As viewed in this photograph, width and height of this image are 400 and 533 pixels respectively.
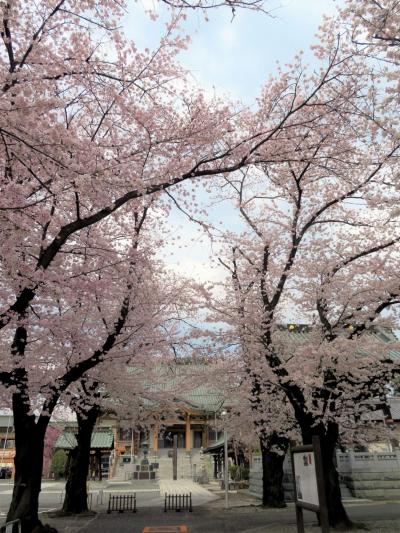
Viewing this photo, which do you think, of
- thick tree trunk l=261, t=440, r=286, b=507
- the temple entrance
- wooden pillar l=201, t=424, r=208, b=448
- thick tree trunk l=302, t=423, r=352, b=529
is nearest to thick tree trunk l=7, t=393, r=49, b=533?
thick tree trunk l=302, t=423, r=352, b=529

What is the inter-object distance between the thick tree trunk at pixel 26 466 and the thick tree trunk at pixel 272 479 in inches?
403

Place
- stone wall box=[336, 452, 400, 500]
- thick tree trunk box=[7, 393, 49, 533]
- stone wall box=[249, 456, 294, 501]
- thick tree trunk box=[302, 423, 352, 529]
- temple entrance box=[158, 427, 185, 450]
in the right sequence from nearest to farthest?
thick tree trunk box=[7, 393, 49, 533] < thick tree trunk box=[302, 423, 352, 529] < stone wall box=[336, 452, 400, 500] < stone wall box=[249, 456, 294, 501] < temple entrance box=[158, 427, 185, 450]

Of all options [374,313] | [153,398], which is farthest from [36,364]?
[374,313]

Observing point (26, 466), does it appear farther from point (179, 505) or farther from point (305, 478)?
point (179, 505)

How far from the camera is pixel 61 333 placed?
13305mm

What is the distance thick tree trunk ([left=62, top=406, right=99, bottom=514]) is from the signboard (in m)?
11.1

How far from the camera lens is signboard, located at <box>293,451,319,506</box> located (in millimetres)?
8438

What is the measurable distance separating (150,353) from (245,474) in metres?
Answer: 20.3

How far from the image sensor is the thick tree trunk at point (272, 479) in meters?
18.5

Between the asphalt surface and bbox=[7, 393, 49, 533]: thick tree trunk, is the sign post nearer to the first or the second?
the asphalt surface

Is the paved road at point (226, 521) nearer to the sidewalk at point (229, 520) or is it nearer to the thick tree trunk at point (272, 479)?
the sidewalk at point (229, 520)

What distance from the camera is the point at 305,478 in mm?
8844

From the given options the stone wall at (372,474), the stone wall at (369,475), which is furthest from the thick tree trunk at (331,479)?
the stone wall at (372,474)

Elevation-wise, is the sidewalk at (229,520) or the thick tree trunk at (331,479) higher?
the thick tree trunk at (331,479)
